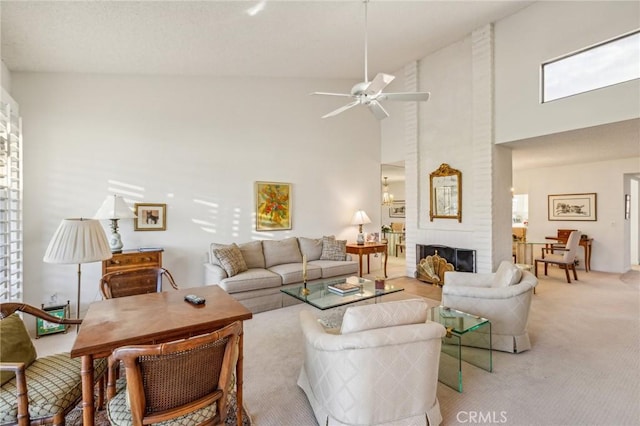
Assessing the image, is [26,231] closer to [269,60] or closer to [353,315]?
[269,60]

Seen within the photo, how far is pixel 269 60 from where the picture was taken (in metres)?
Answer: 4.81

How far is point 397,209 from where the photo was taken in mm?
11430

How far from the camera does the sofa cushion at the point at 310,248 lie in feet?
17.9

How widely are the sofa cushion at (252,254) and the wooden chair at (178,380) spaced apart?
3317 millimetres

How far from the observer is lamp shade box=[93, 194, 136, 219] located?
3949mm

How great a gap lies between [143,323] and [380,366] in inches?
53.6

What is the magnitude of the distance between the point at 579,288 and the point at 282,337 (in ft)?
17.2

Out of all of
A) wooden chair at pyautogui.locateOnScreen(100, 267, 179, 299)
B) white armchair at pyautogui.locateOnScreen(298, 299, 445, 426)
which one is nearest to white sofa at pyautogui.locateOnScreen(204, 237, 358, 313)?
wooden chair at pyautogui.locateOnScreen(100, 267, 179, 299)

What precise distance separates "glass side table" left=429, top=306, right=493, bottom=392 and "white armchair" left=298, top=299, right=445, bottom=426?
666 mm

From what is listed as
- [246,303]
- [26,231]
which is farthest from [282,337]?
[26,231]

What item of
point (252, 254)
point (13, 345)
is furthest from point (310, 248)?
A: point (13, 345)

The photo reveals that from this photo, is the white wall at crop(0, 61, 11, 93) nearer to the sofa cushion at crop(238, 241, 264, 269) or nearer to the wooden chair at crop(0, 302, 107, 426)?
the wooden chair at crop(0, 302, 107, 426)

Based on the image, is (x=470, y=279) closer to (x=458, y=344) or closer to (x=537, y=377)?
(x=537, y=377)

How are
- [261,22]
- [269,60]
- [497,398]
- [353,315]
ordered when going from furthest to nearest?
1. [269,60]
2. [261,22]
3. [497,398]
4. [353,315]
